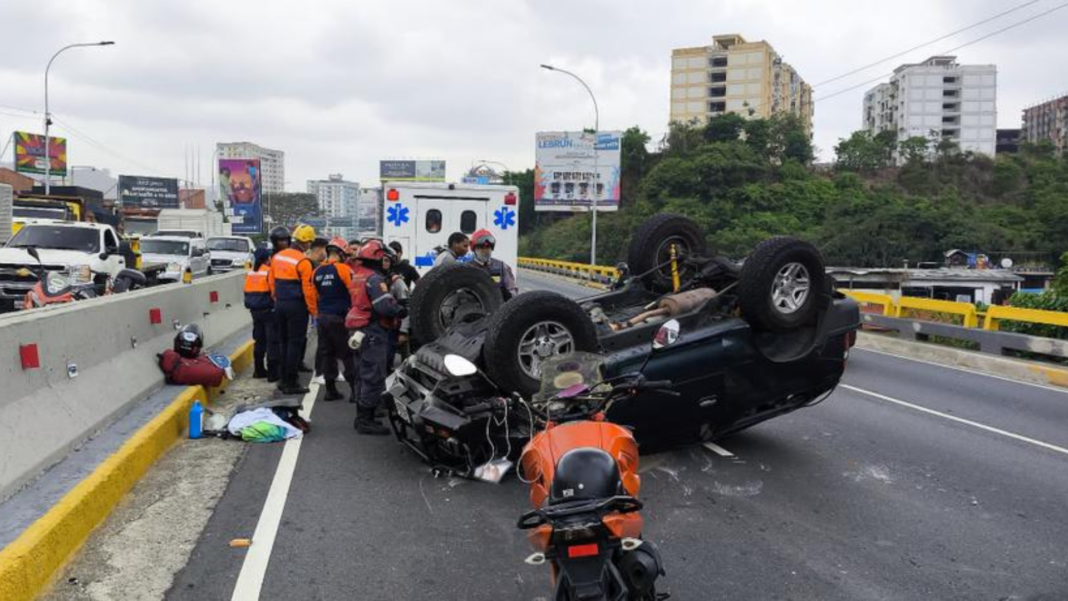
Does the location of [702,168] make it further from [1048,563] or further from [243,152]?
[243,152]

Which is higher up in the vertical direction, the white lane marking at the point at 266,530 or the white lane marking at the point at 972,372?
the white lane marking at the point at 266,530

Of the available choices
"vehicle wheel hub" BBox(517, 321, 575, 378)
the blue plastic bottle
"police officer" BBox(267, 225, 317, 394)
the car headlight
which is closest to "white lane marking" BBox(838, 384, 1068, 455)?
"vehicle wheel hub" BBox(517, 321, 575, 378)

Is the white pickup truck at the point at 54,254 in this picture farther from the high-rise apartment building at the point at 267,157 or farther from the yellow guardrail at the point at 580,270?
the high-rise apartment building at the point at 267,157

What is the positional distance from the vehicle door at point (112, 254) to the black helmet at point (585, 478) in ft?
53.4

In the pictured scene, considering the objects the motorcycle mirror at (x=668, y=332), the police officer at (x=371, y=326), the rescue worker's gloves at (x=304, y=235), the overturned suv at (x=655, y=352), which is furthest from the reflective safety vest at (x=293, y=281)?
the motorcycle mirror at (x=668, y=332)

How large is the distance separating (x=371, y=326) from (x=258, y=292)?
9.55 ft

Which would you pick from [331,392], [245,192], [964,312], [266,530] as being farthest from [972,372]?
[245,192]

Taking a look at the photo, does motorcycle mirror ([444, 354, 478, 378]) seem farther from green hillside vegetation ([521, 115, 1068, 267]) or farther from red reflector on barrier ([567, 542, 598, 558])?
green hillside vegetation ([521, 115, 1068, 267])

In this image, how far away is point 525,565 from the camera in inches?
182

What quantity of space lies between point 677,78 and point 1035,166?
58842 mm

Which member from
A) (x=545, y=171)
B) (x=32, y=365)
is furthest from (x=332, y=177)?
(x=32, y=365)

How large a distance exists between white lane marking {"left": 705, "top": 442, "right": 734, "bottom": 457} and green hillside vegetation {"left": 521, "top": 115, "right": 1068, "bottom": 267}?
31.2 meters

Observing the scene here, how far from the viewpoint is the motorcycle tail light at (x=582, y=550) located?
3111 mm

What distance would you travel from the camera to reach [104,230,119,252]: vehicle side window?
58.9 ft
